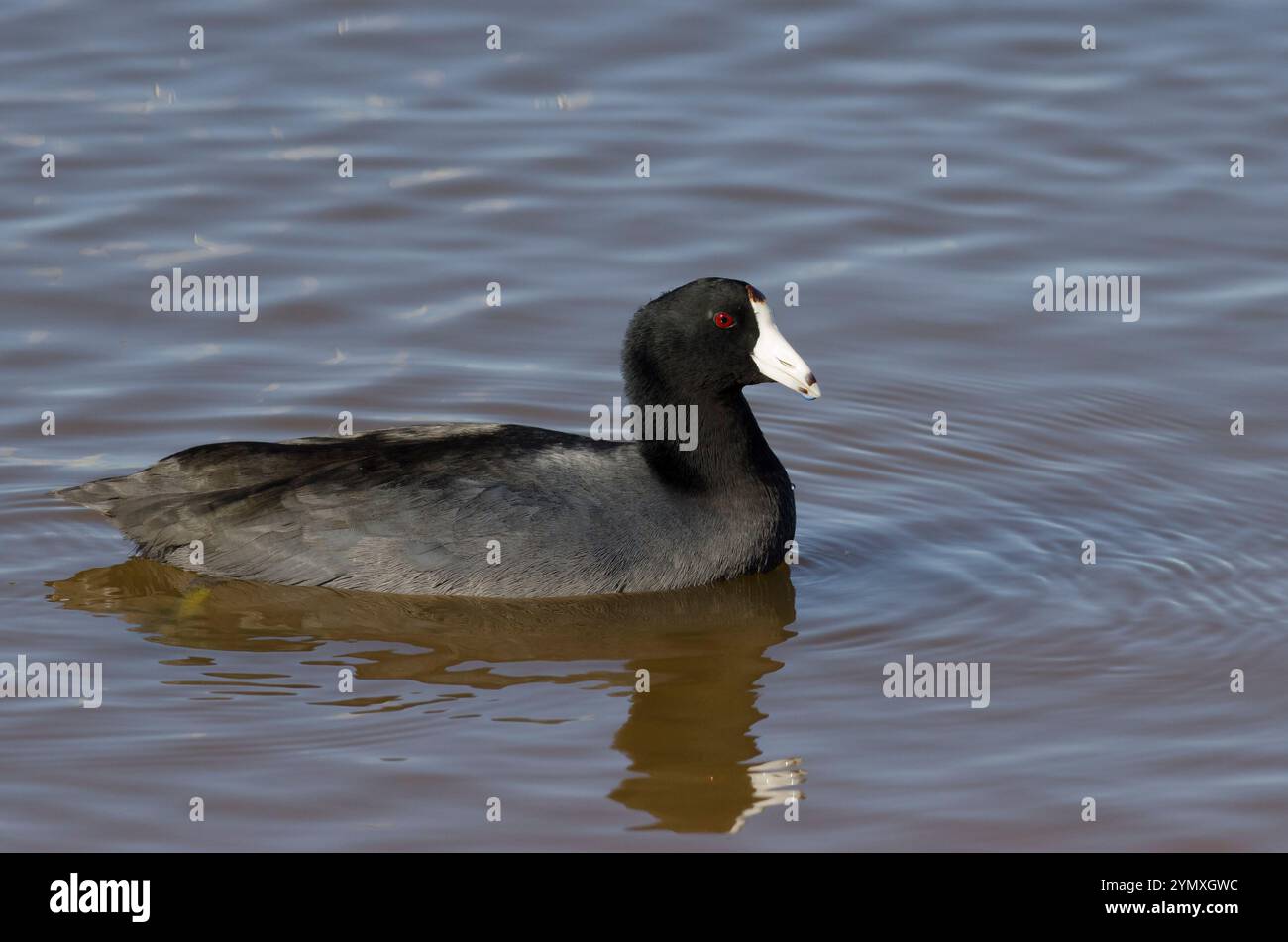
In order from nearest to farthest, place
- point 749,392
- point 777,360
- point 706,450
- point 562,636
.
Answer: point 562,636, point 777,360, point 706,450, point 749,392

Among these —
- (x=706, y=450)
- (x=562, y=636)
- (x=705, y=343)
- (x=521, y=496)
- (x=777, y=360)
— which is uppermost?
(x=705, y=343)

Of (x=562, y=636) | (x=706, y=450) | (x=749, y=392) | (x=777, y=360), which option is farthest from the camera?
(x=749, y=392)

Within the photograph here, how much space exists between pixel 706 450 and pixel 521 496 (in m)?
0.90

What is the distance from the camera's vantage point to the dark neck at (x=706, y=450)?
364 inches

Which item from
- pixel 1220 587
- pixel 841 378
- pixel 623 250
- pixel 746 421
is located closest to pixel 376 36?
pixel 623 250

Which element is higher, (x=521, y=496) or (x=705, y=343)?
(x=705, y=343)

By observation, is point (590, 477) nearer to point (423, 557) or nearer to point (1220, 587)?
point (423, 557)

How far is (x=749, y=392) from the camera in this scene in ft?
38.3

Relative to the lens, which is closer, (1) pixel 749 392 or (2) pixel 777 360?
(2) pixel 777 360

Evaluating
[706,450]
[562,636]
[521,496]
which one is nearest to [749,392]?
[706,450]

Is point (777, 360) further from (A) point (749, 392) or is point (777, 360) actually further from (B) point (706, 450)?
(A) point (749, 392)

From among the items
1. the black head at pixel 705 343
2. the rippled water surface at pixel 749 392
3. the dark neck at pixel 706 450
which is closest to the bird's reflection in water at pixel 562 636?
the rippled water surface at pixel 749 392

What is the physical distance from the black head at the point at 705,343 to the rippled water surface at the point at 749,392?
96 cm

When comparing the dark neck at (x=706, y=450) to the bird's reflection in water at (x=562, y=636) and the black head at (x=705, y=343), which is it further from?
the bird's reflection in water at (x=562, y=636)
